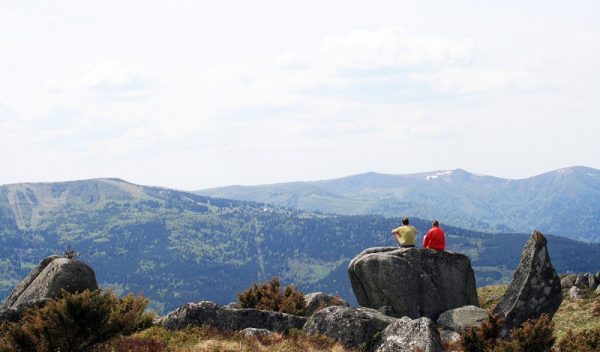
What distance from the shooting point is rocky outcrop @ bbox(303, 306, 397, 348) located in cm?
2305

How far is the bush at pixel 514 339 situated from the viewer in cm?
1919

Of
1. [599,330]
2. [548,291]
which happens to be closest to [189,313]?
[599,330]

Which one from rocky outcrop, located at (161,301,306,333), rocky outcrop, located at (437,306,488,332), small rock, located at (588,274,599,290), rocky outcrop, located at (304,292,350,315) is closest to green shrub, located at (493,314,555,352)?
rocky outcrop, located at (437,306,488,332)

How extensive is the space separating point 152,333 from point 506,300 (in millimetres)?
16210

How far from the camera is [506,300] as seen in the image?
29422 mm

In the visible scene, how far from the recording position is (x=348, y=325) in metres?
23.4

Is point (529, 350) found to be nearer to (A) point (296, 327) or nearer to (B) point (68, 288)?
(A) point (296, 327)

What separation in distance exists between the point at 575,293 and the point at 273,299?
30883mm

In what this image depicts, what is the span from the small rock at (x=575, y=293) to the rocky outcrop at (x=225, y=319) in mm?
32754

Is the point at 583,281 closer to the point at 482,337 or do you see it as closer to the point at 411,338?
the point at 482,337

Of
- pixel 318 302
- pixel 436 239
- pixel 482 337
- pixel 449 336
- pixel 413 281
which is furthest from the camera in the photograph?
pixel 436 239

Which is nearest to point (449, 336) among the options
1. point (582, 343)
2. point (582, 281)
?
point (582, 343)

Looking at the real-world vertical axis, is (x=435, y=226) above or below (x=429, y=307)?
above

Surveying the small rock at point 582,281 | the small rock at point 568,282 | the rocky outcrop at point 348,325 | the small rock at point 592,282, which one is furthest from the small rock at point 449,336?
the small rock at point 568,282
